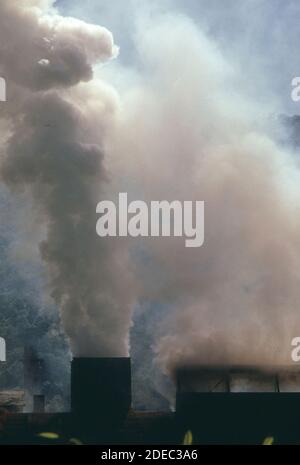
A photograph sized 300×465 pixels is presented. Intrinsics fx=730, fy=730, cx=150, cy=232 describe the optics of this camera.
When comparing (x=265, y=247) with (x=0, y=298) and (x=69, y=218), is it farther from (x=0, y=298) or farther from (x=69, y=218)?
(x=0, y=298)

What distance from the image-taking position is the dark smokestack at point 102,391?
1088 cm

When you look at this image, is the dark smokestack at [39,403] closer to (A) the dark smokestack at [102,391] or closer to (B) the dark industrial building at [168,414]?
(B) the dark industrial building at [168,414]

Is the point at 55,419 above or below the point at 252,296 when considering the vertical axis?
below

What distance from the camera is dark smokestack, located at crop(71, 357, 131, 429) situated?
10883mm

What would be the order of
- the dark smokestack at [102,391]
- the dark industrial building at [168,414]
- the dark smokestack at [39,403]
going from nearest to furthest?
the dark industrial building at [168,414] → the dark smokestack at [102,391] → the dark smokestack at [39,403]

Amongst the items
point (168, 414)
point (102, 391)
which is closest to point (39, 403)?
point (102, 391)

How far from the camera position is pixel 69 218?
12055mm

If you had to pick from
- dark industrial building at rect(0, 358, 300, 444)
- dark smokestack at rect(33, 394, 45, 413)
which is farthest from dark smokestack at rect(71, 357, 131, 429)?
dark smokestack at rect(33, 394, 45, 413)

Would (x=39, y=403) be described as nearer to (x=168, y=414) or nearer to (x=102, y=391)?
(x=102, y=391)

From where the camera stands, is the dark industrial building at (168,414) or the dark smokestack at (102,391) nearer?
the dark industrial building at (168,414)

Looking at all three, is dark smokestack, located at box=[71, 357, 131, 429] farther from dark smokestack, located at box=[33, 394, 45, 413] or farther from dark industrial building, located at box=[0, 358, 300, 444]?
dark smokestack, located at box=[33, 394, 45, 413]

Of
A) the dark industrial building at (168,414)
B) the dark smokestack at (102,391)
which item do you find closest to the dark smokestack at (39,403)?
the dark industrial building at (168,414)

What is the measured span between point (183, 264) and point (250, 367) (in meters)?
1.93
